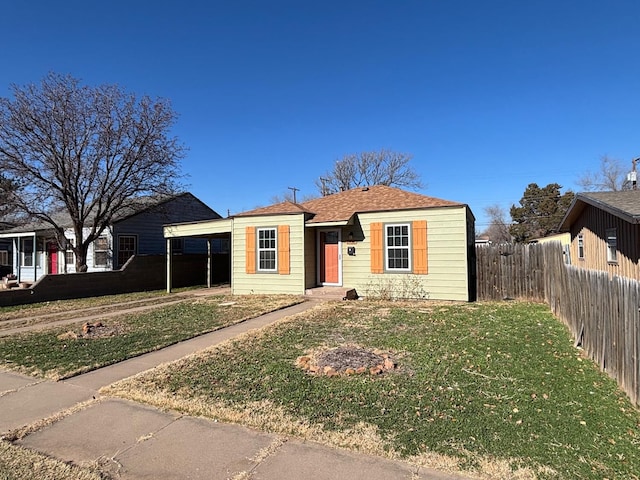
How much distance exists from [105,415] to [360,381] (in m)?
2.68

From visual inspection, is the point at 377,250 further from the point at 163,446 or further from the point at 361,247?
the point at 163,446

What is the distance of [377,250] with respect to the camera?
11.8 metres

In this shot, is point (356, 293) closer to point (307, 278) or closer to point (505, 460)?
point (307, 278)

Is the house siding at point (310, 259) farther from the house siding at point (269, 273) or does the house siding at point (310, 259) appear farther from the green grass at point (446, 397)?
the green grass at point (446, 397)

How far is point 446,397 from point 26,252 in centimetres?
2459

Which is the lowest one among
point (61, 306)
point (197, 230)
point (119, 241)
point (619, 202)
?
point (61, 306)

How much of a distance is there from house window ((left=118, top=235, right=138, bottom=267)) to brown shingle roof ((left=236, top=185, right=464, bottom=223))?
7.96 m

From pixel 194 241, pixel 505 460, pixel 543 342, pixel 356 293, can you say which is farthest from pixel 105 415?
pixel 194 241

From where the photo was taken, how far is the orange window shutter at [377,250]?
1180cm

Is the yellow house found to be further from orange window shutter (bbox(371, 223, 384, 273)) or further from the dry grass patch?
the dry grass patch

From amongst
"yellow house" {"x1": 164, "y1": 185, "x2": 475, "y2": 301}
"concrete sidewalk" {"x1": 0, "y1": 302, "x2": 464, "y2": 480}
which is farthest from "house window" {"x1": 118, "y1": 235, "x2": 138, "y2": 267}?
"concrete sidewalk" {"x1": 0, "y1": 302, "x2": 464, "y2": 480}

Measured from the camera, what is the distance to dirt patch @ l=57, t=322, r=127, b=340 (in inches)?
275

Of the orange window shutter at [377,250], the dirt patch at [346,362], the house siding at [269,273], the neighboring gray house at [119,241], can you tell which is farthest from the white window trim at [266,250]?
the dirt patch at [346,362]

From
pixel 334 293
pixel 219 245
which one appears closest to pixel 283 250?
pixel 334 293
